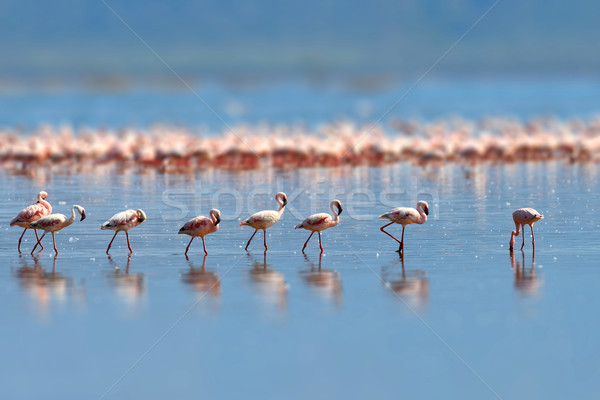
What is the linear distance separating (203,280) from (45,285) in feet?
4.43

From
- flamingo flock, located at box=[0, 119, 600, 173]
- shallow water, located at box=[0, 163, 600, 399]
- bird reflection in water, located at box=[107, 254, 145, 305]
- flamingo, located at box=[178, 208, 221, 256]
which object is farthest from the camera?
flamingo flock, located at box=[0, 119, 600, 173]

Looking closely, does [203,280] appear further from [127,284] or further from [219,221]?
[219,221]

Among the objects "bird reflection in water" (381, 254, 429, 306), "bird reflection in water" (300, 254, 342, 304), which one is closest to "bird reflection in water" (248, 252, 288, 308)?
"bird reflection in water" (300, 254, 342, 304)

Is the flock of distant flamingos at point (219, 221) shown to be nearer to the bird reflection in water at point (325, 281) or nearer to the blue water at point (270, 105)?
the bird reflection in water at point (325, 281)

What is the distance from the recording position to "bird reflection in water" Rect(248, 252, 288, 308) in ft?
28.4

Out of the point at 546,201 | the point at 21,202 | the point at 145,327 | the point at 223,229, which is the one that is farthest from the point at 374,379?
the point at 21,202

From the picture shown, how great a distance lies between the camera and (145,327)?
7.75 metres

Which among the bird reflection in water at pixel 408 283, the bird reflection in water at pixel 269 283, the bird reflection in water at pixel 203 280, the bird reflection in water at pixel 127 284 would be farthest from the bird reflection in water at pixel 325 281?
the bird reflection in water at pixel 127 284

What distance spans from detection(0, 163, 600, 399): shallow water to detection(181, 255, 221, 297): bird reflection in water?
2 centimetres

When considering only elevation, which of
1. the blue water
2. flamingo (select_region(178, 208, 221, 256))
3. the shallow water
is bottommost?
the shallow water

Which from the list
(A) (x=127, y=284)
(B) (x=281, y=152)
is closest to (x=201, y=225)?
(A) (x=127, y=284)

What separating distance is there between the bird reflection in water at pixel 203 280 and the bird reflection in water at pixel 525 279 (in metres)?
2.49

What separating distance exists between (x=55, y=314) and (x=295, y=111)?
52.2 meters

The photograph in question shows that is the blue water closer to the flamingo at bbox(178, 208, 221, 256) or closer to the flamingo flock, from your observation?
the flamingo flock
